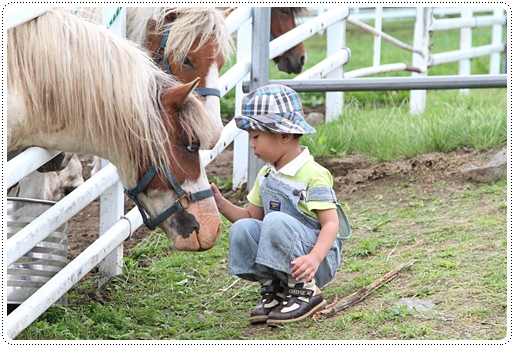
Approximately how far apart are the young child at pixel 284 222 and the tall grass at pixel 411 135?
184cm

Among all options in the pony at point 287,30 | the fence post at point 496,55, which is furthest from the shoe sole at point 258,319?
the fence post at point 496,55

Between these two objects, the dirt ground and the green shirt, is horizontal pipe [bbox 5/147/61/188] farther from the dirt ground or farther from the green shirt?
the dirt ground

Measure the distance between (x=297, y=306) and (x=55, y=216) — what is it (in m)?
1.01

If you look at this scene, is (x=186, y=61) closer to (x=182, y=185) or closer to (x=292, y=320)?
(x=182, y=185)

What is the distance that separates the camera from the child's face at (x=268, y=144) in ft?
9.39

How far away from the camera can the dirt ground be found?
4293 mm

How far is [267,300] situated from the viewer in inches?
113

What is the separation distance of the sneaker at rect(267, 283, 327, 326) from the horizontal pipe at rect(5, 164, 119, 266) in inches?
35.8

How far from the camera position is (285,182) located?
9.54 ft

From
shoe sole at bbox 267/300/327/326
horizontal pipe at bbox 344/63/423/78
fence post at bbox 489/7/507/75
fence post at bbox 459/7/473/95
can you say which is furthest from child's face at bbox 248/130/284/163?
fence post at bbox 489/7/507/75

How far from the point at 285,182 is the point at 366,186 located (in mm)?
1613

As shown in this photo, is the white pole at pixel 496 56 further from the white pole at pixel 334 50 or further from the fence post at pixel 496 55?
the white pole at pixel 334 50
